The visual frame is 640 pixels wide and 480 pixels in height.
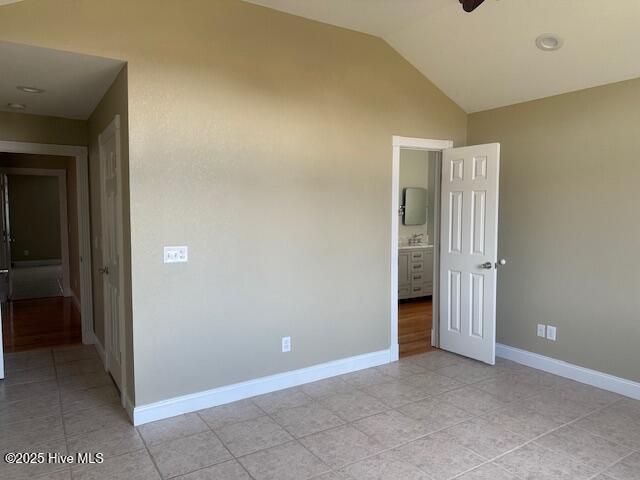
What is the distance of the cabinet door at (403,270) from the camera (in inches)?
255

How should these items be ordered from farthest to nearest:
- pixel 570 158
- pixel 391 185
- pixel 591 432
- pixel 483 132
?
pixel 483 132
pixel 391 185
pixel 570 158
pixel 591 432

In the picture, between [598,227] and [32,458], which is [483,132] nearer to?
[598,227]

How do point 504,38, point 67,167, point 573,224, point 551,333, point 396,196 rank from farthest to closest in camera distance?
point 67,167 < point 396,196 < point 551,333 < point 573,224 < point 504,38

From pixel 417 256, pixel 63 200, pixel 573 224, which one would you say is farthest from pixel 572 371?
pixel 63 200

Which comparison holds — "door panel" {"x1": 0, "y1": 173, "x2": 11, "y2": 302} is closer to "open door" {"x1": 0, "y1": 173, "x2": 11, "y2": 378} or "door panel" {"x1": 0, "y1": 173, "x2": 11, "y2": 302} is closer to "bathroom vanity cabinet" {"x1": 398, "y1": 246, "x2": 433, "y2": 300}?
"open door" {"x1": 0, "y1": 173, "x2": 11, "y2": 378}

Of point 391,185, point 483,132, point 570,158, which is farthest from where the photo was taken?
point 483,132

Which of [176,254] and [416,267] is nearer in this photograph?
[176,254]

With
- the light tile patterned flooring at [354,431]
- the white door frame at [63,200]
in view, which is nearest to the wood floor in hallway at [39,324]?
the white door frame at [63,200]

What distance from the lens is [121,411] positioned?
3.15 meters

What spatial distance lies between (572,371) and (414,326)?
6.33 feet

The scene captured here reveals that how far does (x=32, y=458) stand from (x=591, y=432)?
3446mm

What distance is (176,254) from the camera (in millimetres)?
3041

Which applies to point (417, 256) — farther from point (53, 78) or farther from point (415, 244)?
point (53, 78)

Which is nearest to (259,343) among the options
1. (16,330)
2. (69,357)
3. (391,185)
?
(391,185)
